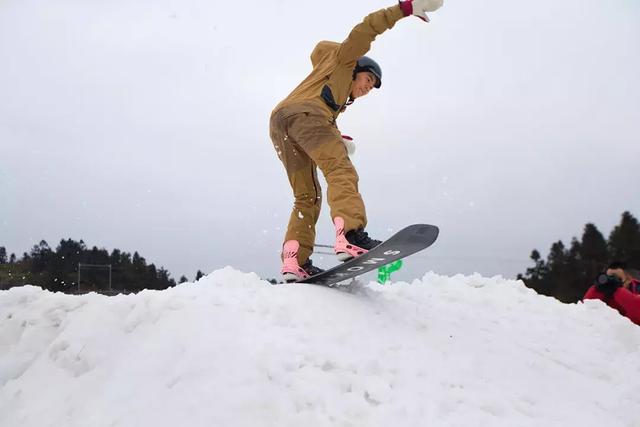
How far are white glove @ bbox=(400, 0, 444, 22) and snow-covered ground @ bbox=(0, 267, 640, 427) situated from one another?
249 cm

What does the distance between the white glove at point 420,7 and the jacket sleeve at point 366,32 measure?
53mm

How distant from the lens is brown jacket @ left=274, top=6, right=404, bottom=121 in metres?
3.98

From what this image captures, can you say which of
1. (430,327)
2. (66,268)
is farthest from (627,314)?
(66,268)

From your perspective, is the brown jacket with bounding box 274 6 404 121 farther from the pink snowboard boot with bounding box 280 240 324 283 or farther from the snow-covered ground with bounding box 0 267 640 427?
the snow-covered ground with bounding box 0 267 640 427

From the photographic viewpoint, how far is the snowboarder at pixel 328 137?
152 inches

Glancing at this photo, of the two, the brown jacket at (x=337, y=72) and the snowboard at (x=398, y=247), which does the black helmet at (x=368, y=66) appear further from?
the snowboard at (x=398, y=247)

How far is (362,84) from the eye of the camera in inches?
179

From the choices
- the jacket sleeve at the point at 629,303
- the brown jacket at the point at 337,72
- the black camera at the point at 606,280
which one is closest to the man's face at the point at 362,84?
the brown jacket at the point at 337,72

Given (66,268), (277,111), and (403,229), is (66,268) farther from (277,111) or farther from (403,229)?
(403,229)

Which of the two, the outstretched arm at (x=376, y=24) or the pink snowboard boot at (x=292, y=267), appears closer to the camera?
the outstretched arm at (x=376, y=24)

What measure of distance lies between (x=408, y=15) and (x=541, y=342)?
3.25 m

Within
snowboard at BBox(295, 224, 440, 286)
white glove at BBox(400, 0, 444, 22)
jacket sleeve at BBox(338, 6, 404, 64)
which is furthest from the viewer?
jacket sleeve at BBox(338, 6, 404, 64)

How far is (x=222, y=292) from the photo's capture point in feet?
11.6

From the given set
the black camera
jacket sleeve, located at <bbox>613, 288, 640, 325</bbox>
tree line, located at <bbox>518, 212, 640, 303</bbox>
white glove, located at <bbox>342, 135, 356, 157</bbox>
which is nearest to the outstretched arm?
white glove, located at <bbox>342, 135, 356, 157</bbox>
